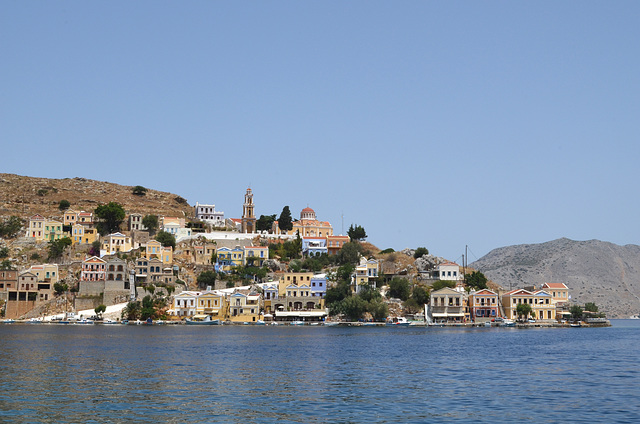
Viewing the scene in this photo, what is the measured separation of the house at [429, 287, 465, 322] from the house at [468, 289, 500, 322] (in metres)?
2.80

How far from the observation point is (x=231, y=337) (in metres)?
76.3

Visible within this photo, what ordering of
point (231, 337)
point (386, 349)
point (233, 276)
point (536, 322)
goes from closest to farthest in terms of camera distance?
point (386, 349) → point (231, 337) → point (536, 322) → point (233, 276)

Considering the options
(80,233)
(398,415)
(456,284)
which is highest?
(80,233)

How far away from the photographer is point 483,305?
10800 cm

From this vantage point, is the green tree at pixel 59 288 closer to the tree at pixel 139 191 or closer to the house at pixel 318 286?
the house at pixel 318 286

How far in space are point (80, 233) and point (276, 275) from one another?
33.3 m

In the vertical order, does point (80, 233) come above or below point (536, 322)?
above

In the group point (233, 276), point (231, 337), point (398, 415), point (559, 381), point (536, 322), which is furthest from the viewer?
point (233, 276)

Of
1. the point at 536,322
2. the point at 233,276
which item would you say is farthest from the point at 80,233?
the point at 536,322

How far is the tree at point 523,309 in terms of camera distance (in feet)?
351

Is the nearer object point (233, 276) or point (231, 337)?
point (231, 337)

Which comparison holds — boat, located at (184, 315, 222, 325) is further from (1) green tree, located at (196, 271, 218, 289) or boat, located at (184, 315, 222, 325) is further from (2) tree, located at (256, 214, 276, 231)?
(2) tree, located at (256, 214, 276, 231)

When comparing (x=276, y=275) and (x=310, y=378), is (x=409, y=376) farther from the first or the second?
(x=276, y=275)

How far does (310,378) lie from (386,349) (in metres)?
21.0
